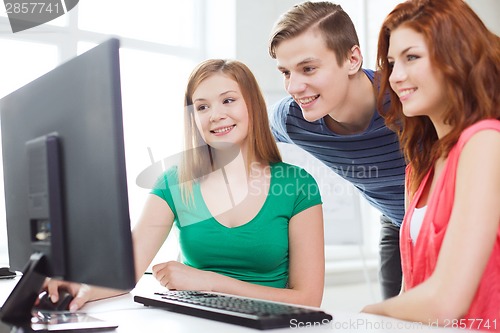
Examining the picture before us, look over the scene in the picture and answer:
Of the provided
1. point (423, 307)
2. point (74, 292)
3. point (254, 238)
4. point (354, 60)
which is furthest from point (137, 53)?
point (423, 307)

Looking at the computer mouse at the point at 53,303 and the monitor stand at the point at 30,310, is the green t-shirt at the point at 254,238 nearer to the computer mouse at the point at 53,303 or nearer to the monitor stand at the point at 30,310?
the computer mouse at the point at 53,303

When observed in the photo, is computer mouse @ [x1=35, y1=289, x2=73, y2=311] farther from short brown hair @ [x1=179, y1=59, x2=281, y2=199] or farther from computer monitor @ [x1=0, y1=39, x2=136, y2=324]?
short brown hair @ [x1=179, y1=59, x2=281, y2=199]

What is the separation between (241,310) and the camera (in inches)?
33.4

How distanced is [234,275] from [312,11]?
0.83 m

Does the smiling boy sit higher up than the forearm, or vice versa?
the smiling boy

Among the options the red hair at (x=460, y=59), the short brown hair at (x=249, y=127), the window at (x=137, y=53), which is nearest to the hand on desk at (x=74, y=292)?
the short brown hair at (x=249, y=127)

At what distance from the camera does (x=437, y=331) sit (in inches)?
29.8

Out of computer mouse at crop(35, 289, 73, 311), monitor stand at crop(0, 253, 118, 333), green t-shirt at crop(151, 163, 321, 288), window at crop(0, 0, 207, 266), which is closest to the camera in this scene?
monitor stand at crop(0, 253, 118, 333)

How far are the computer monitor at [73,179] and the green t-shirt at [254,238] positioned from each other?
22.4 inches

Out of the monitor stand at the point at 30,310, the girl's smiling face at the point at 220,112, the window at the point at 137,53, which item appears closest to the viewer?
the monitor stand at the point at 30,310

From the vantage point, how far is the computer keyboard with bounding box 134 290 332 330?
31.3 inches

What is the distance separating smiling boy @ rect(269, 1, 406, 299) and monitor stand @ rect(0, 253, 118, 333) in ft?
3.18

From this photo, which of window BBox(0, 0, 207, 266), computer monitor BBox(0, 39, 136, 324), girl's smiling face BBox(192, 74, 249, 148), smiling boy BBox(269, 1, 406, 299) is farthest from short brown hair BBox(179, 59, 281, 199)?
window BBox(0, 0, 207, 266)

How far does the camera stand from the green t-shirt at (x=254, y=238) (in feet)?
4.67
